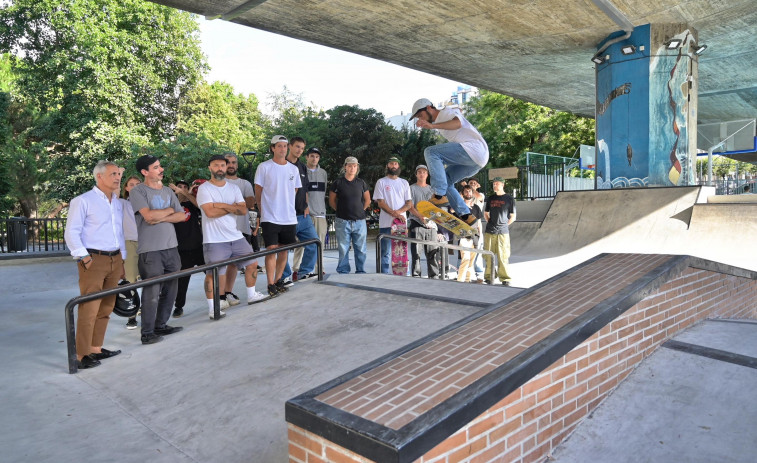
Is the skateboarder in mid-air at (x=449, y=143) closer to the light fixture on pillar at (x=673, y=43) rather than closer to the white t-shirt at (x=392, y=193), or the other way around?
the white t-shirt at (x=392, y=193)

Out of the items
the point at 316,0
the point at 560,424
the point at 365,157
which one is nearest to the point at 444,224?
the point at 560,424

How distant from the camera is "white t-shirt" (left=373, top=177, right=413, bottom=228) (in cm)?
697

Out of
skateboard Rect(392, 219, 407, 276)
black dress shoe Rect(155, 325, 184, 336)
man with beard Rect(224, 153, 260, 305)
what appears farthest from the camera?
skateboard Rect(392, 219, 407, 276)

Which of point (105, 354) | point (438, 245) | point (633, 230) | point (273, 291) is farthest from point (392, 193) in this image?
point (633, 230)

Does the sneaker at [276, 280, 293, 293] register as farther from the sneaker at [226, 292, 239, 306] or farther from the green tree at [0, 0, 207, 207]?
the green tree at [0, 0, 207, 207]

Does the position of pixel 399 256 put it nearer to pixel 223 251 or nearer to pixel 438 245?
pixel 438 245

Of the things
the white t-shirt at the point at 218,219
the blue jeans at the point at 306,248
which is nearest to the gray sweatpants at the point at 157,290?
the white t-shirt at the point at 218,219

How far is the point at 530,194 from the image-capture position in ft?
59.8

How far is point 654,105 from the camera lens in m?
11.8

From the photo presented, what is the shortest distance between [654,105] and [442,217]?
8.34 meters

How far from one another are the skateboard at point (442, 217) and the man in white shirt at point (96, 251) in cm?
415

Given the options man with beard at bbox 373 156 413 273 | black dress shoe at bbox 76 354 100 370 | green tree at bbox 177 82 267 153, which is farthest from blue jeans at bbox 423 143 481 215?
green tree at bbox 177 82 267 153

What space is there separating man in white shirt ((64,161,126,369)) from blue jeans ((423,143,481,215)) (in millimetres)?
3252

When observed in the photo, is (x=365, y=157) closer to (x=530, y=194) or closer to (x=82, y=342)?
(x=530, y=194)
